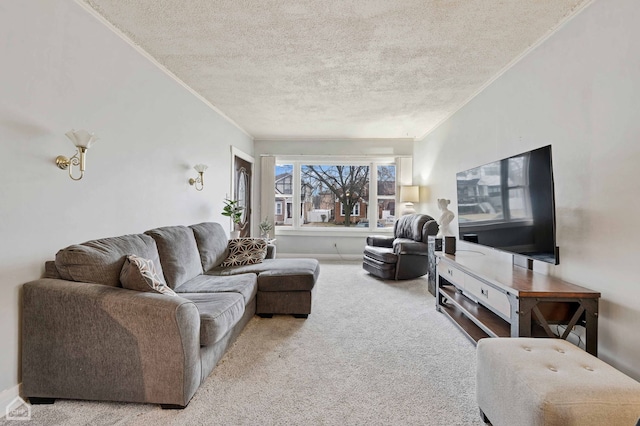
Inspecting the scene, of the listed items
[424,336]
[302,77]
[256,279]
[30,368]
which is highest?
[302,77]

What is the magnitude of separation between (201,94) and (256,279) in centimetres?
237

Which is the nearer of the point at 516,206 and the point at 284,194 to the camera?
the point at 516,206

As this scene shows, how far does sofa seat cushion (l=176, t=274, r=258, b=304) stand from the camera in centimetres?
246

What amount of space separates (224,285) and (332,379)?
1.15 m

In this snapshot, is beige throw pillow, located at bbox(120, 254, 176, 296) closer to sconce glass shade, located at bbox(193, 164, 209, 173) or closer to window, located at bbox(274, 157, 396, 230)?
sconce glass shade, located at bbox(193, 164, 209, 173)

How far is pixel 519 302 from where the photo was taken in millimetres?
1858

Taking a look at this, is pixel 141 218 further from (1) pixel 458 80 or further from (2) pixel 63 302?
(1) pixel 458 80

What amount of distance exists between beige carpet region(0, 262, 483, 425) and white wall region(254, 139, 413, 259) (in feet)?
9.75

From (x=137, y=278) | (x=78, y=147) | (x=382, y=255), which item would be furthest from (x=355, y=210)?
(x=78, y=147)

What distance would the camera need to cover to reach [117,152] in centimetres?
237

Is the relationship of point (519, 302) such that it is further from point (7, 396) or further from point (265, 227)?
point (265, 227)

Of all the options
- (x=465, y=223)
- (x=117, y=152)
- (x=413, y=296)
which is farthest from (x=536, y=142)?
(x=117, y=152)

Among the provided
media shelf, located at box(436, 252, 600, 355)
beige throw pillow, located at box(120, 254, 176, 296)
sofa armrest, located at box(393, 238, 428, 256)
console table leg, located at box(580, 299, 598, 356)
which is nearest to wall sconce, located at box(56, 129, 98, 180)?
beige throw pillow, located at box(120, 254, 176, 296)

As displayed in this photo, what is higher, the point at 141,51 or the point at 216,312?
the point at 141,51
